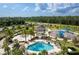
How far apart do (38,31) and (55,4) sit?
0.20 meters

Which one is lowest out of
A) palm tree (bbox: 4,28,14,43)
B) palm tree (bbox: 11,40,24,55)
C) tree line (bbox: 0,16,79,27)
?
palm tree (bbox: 11,40,24,55)

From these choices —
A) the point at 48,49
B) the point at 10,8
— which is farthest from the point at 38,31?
the point at 10,8

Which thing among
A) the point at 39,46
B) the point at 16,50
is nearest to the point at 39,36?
the point at 39,46

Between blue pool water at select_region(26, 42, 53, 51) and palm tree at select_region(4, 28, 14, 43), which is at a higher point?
palm tree at select_region(4, 28, 14, 43)

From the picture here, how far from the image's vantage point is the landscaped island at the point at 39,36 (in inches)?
42.7

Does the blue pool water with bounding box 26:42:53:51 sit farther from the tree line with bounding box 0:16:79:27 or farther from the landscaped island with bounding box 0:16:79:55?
the tree line with bounding box 0:16:79:27

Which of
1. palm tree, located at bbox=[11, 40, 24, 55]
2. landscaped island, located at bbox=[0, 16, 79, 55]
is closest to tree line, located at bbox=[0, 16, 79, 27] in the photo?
landscaped island, located at bbox=[0, 16, 79, 55]

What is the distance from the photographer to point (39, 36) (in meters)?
1.10

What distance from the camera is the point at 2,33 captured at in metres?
1.10

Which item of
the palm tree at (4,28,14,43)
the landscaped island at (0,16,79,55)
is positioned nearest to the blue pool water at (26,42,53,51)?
the landscaped island at (0,16,79,55)

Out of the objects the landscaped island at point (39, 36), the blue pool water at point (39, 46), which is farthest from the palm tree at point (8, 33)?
the blue pool water at point (39, 46)

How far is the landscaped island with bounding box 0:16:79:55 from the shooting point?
3.56 feet

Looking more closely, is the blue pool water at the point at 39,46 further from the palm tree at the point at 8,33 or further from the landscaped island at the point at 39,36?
the palm tree at the point at 8,33

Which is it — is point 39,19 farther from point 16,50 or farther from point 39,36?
point 16,50
